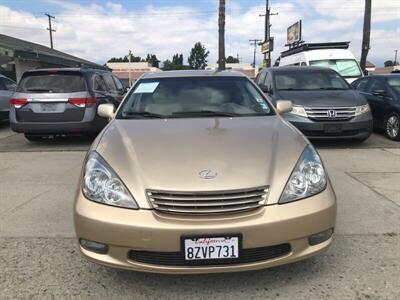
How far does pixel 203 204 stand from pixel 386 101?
8.20m

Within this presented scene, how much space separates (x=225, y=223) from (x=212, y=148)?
0.70 meters

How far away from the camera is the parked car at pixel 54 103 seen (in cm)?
905

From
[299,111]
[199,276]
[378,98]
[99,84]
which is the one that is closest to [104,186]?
[199,276]

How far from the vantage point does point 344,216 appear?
15.6ft

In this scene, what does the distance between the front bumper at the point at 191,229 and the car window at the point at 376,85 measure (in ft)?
27.0

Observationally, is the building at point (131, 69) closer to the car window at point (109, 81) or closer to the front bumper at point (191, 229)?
the car window at point (109, 81)

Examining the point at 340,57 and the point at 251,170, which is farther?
the point at 340,57

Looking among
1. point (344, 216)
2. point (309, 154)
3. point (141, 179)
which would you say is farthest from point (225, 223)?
point (344, 216)

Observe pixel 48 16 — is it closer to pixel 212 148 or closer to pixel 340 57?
pixel 340 57

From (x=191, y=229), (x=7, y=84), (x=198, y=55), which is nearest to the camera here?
(x=191, y=229)

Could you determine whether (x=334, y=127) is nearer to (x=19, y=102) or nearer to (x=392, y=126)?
(x=392, y=126)

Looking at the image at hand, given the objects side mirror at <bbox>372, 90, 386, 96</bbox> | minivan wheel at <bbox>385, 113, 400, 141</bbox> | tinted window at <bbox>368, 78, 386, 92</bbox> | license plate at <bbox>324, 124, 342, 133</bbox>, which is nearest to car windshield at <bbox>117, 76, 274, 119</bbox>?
license plate at <bbox>324, 124, 342, 133</bbox>

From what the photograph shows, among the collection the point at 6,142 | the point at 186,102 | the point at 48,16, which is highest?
the point at 48,16

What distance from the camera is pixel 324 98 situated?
28.8ft
